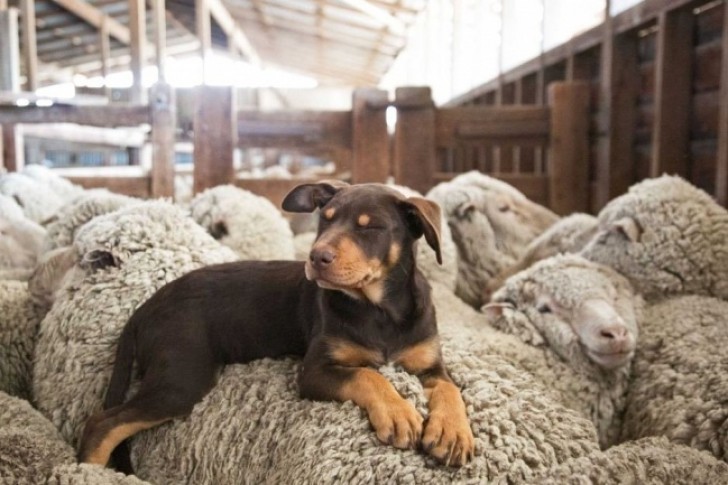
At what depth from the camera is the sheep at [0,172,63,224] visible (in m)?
4.72

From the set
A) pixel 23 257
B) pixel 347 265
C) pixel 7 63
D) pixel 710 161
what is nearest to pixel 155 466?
pixel 347 265

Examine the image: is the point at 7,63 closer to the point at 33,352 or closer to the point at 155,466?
the point at 33,352

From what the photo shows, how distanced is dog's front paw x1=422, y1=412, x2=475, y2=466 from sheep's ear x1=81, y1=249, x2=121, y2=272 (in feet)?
4.59

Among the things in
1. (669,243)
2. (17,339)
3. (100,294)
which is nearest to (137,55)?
(17,339)

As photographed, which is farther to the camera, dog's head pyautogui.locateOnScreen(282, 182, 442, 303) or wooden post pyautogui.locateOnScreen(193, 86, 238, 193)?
wooden post pyautogui.locateOnScreen(193, 86, 238, 193)

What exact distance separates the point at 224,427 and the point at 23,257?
2.23 meters

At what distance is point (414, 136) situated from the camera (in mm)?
5379

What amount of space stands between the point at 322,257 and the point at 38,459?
916 mm

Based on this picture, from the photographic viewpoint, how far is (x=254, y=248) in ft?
12.2

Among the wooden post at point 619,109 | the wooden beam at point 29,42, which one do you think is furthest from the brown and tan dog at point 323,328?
the wooden beam at point 29,42

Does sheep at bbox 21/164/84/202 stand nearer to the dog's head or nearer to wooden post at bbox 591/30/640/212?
the dog's head

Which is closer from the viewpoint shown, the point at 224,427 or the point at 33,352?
the point at 224,427

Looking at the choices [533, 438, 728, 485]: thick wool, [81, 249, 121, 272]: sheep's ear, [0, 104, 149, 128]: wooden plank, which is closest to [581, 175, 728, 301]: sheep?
[533, 438, 728, 485]: thick wool

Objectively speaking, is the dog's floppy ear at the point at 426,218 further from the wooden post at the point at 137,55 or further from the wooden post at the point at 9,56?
the wooden post at the point at 137,55
